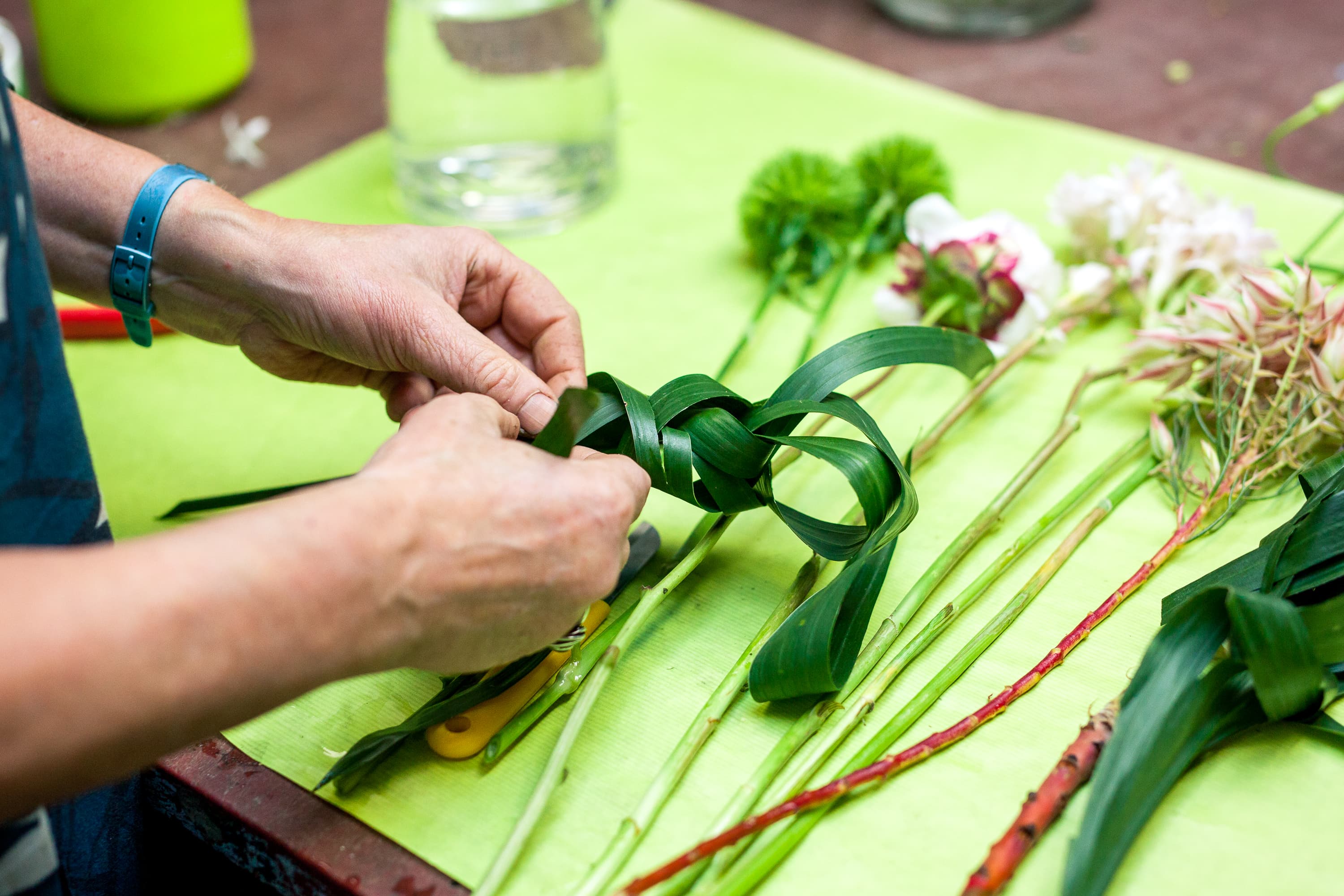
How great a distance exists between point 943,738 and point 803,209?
593 mm

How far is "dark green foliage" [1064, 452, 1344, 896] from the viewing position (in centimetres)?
54

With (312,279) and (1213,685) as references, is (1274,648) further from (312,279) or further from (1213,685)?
(312,279)

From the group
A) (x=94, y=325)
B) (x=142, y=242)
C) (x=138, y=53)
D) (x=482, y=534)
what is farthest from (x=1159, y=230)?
(x=138, y=53)

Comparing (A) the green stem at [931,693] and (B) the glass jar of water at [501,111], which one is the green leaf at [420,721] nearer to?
(A) the green stem at [931,693]

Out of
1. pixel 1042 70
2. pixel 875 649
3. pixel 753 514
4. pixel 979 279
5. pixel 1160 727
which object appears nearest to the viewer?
pixel 1160 727

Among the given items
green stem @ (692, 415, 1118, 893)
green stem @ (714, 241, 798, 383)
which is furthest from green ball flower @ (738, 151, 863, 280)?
green stem @ (692, 415, 1118, 893)

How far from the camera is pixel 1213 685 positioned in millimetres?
596

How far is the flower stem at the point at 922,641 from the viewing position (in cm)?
59

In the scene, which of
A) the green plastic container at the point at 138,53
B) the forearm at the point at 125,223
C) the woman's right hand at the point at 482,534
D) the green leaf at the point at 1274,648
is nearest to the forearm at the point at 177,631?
the woman's right hand at the point at 482,534

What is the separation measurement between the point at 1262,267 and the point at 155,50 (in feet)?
4.08

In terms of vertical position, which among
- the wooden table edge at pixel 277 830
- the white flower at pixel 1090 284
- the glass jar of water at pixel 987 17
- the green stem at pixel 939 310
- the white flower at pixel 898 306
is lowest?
the wooden table edge at pixel 277 830

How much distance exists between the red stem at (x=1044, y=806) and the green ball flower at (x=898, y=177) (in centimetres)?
61

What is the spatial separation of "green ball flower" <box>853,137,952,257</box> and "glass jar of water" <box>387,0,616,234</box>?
1.01 feet

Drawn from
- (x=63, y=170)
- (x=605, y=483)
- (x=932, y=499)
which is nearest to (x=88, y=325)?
(x=63, y=170)
